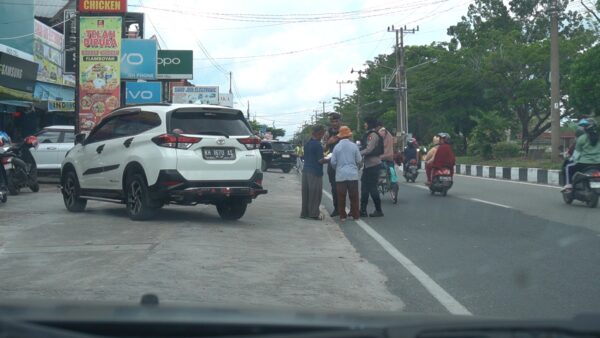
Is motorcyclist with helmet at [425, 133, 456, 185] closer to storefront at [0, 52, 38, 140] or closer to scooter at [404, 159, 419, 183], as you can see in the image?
scooter at [404, 159, 419, 183]

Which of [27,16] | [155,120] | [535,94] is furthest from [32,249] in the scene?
[535,94]

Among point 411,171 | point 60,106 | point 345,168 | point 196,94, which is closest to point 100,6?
point 60,106

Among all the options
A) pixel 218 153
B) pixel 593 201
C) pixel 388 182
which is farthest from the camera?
pixel 388 182

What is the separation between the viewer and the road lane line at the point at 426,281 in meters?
6.42

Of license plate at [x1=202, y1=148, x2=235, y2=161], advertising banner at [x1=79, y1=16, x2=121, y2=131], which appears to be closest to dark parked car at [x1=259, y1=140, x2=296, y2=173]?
advertising banner at [x1=79, y1=16, x2=121, y2=131]

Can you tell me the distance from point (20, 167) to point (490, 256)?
11272 millimetres

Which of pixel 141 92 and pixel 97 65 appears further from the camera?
pixel 141 92

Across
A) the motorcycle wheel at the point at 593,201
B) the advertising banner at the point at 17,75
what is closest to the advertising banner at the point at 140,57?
the advertising banner at the point at 17,75

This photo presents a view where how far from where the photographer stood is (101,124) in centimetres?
1272

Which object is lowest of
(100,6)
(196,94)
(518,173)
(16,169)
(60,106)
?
(518,173)

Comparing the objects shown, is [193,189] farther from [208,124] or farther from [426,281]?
[426,281]

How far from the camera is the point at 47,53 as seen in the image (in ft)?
104

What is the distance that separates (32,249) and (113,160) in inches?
126

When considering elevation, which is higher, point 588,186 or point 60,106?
point 60,106
